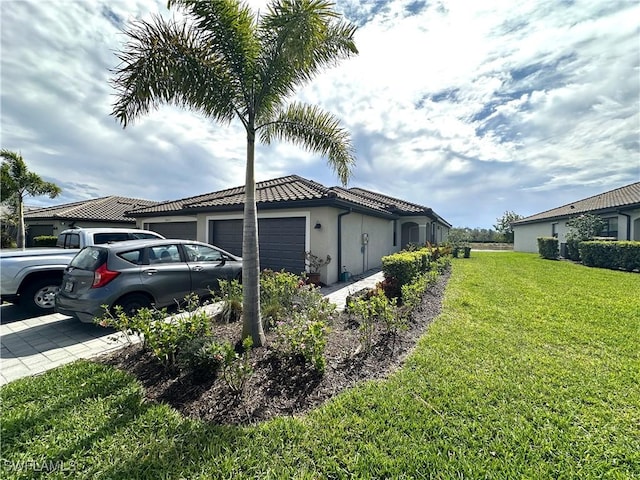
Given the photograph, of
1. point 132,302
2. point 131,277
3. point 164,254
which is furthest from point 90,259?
point 164,254

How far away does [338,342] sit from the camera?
4426 millimetres

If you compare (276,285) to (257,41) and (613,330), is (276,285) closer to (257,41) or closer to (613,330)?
(257,41)

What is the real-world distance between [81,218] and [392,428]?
2171cm

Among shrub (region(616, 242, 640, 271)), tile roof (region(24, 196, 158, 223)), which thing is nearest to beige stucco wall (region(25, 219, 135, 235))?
tile roof (region(24, 196, 158, 223))

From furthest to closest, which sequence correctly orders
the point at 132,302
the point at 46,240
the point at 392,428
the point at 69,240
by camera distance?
the point at 46,240 < the point at 69,240 < the point at 132,302 < the point at 392,428

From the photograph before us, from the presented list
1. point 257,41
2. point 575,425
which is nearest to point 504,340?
point 575,425

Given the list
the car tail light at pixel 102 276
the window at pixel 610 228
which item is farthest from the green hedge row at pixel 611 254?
the car tail light at pixel 102 276

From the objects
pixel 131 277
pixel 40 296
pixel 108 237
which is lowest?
pixel 40 296

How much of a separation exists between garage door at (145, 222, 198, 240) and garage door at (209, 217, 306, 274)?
2.63 metres

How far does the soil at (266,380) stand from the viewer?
2.82m

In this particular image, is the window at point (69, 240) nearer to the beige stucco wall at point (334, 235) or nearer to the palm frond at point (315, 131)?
the beige stucco wall at point (334, 235)

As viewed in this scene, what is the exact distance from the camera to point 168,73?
3.79m

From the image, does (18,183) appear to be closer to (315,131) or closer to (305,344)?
(315,131)

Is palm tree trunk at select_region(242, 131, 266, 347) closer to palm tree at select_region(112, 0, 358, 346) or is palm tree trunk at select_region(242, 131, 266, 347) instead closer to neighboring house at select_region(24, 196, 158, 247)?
palm tree at select_region(112, 0, 358, 346)
